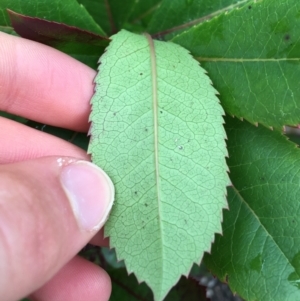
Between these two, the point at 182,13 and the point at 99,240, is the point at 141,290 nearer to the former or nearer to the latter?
the point at 99,240

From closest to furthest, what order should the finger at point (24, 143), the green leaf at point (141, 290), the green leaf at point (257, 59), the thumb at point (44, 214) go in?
the thumb at point (44, 214), the green leaf at point (257, 59), the finger at point (24, 143), the green leaf at point (141, 290)

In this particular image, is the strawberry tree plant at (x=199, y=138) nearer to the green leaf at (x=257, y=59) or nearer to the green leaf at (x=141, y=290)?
the green leaf at (x=257, y=59)

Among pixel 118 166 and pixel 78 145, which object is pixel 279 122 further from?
pixel 78 145

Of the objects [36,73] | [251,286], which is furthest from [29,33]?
[251,286]

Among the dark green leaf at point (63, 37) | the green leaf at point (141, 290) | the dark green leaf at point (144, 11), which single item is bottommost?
the green leaf at point (141, 290)

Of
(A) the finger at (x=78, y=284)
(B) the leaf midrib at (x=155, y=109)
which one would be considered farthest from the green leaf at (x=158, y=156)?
(A) the finger at (x=78, y=284)

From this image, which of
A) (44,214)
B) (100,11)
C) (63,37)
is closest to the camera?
(44,214)

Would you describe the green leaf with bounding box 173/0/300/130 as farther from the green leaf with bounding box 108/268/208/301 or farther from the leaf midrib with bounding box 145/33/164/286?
the green leaf with bounding box 108/268/208/301

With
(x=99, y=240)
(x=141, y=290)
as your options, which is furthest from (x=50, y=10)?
(x=141, y=290)

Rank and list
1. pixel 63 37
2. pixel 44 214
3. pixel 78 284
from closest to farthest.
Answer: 1. pixel 44 214
2. pixel 63 37
3. pixel 78 284
